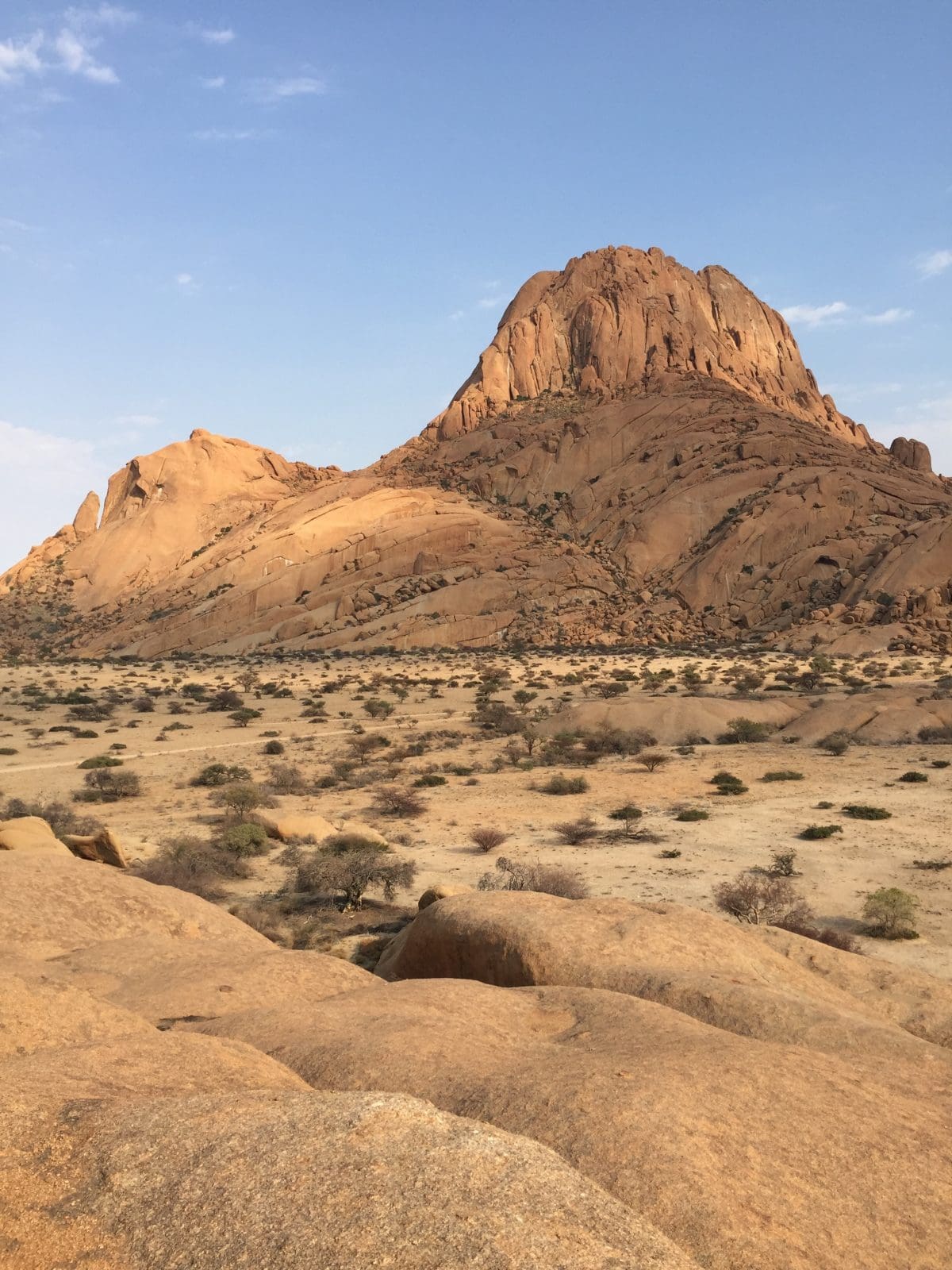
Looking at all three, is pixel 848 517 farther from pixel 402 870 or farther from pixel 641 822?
pixel 402 870

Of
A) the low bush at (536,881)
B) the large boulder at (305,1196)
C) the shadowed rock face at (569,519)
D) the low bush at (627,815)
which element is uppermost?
the shadowed rock face at (569,519)

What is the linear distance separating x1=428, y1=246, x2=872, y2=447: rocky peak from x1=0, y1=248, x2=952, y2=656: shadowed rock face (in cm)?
36

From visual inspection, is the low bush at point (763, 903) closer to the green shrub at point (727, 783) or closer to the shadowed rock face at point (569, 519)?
the green shrub at point (727, 783)

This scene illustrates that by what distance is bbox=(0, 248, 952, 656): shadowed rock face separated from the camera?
3125 inches

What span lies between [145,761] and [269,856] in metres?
13.7

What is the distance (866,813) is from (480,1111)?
18.6 metres

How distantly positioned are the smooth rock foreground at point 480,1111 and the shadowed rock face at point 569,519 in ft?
192

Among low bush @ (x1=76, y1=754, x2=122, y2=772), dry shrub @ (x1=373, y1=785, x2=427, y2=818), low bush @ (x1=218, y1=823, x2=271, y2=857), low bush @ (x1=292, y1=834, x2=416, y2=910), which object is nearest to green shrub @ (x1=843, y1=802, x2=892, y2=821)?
dry shrub @ (x1=373, y1=785, x2=427, y2=818)

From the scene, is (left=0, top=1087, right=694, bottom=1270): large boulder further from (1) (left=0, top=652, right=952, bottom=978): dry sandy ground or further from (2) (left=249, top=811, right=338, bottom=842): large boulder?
(2) (left=249, top=811, right=338, bottom=842): large boulder

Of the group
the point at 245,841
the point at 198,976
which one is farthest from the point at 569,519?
the point at 198,976

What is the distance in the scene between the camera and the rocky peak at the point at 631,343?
373 feet

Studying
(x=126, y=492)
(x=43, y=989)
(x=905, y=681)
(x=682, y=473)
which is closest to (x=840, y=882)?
(x=43, y=989)

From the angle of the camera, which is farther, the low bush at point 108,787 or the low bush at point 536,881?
the low bush at point 108,787

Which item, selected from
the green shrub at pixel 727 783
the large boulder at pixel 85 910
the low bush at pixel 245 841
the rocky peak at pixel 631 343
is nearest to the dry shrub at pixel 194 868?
the low bush at pixel 245 841
